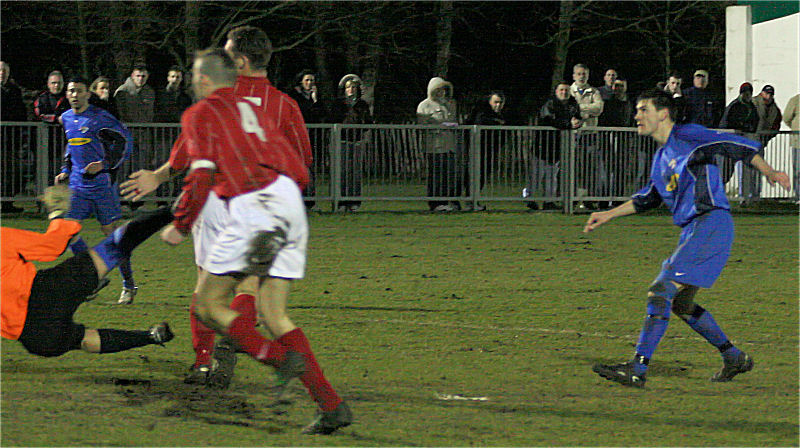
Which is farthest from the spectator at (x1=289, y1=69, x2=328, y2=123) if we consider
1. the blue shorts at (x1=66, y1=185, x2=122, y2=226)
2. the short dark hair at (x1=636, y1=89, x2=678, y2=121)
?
the short dark hair at (x1=636, y1=89, x2=678, y2=121)

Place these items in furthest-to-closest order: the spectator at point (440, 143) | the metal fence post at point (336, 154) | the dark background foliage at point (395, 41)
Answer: the dark background foliage at point (395, 41) → the spectator at point (440, 143) → the metal fence post at point (336, 154)

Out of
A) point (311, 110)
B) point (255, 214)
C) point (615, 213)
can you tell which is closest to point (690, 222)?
point (615, 213)

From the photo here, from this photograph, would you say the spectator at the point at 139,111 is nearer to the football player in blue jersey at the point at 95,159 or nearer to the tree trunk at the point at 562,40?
the football player in blue jersey at the point at 95,159

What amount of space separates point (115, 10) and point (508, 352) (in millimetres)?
22147

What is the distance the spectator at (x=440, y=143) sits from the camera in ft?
61.2

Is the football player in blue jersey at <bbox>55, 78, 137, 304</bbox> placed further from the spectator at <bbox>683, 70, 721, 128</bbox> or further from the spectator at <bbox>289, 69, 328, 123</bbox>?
the spectator at <bbox>683, 70, 721, 128</bbox>

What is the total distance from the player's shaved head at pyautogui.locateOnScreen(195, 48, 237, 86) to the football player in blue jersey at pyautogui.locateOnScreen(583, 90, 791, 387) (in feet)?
8.70

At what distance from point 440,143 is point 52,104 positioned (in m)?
5.74

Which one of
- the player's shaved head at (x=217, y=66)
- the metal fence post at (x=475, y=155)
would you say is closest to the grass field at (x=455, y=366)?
the player's shaved head at (x=217, y=66)

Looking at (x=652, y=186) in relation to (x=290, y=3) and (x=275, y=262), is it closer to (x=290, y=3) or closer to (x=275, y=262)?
(x=275, y=262)

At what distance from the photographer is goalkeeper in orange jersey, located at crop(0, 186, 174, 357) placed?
6613 mm

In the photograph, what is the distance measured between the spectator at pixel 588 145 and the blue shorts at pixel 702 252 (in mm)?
11802

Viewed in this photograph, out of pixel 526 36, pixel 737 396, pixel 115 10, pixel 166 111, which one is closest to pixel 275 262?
pixel 737 396

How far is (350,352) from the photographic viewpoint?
7.82m
